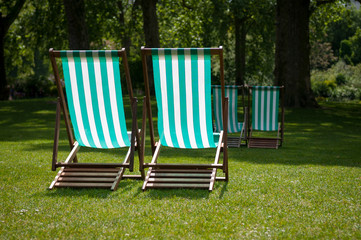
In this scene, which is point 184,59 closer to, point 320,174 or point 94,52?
point 94,52

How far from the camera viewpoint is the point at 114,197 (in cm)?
430

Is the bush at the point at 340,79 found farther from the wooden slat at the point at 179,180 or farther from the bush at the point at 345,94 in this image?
the wooden slat at the point at 179,180

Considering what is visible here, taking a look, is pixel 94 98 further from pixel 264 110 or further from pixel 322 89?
pixel 322 89

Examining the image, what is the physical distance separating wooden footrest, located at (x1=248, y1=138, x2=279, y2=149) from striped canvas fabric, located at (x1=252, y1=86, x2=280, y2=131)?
0.85 ft

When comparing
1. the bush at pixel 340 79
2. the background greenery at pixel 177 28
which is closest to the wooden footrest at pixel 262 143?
the background greenery at pixel 177 28

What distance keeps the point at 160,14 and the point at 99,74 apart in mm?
19623

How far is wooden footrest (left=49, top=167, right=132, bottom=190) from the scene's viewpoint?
4.66 m

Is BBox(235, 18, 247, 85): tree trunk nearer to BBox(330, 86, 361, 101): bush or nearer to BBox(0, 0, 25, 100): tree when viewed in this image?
BBox(330, 86, 361, 101): bush

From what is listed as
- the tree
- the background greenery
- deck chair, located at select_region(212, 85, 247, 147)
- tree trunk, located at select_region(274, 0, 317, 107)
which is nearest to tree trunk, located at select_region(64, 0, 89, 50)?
the background greenery

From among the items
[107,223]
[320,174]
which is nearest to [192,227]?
[107,223]

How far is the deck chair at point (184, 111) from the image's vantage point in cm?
460

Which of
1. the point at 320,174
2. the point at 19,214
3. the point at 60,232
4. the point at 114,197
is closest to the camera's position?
the point at 60,232

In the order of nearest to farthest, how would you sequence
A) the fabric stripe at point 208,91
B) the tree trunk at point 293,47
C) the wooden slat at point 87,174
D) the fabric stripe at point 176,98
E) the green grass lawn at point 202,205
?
the green grass lawn at point 202,205 → the fabric stripe at point 208,91 → the fabric stripe at point 176,98 → the wooden slat at point 87,174 → the tree trunk at point 293,47

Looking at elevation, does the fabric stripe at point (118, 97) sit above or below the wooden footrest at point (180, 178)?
above
